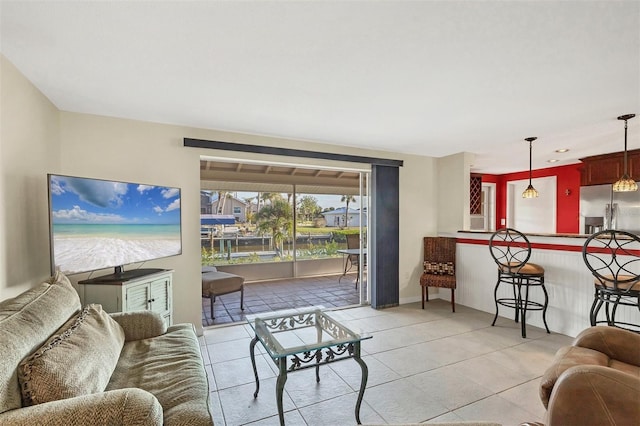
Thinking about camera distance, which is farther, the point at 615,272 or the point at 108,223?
the point at 615,272

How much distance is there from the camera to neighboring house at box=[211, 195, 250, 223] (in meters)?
6.41

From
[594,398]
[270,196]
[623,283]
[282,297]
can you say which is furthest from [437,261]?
[270,196]

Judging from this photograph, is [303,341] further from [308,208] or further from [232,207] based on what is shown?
[308,208]

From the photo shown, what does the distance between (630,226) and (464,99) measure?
418 centimetres

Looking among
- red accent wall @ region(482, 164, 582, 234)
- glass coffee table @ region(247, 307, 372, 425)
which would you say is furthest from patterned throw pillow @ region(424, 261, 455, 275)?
red accent wall @ region(482, 164, 582, 234)

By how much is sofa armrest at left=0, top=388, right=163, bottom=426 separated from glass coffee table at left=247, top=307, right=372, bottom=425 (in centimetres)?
79

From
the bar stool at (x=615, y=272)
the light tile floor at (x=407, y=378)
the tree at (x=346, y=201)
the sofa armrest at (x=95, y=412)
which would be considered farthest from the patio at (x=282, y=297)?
the bar stool at (x=615, y=272)

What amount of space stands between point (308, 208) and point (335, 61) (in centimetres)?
521

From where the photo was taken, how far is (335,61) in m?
1.93

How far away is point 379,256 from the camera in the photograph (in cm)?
436

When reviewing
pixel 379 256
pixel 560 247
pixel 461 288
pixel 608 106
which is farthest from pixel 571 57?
pixel 461 288

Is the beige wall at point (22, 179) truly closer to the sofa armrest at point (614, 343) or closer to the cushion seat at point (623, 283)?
the sofa armrest at point (614, 343)

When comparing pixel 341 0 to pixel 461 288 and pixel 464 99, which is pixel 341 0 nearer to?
pixel 464 99

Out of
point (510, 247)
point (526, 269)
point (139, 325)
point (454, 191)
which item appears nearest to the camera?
point (139, 325)
